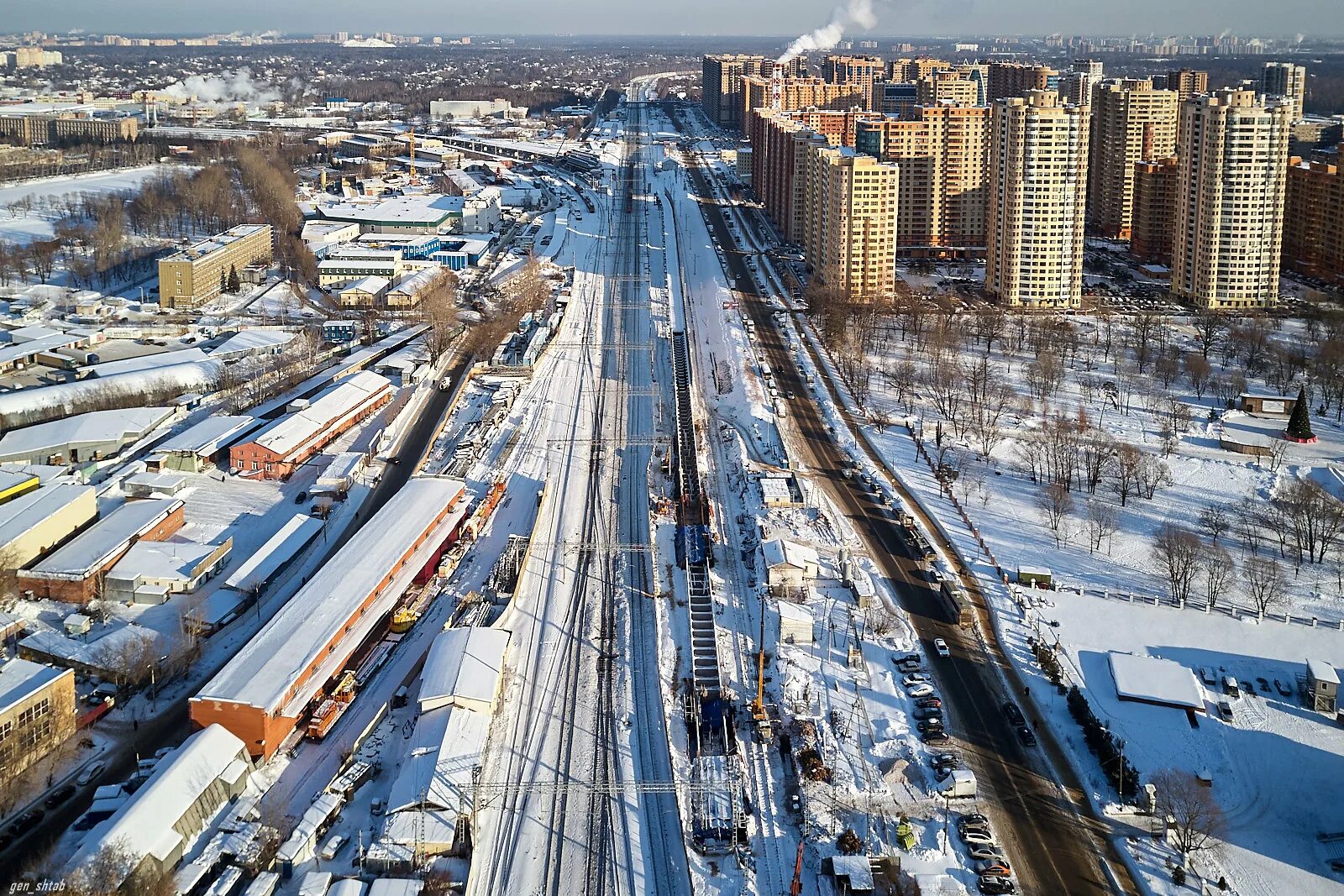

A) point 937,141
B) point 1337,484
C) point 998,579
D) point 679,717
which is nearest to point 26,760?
point 679,717

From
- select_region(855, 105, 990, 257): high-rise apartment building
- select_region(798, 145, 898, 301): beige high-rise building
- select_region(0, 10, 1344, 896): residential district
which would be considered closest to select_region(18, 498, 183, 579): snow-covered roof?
select_region(0, 10, 1344, 896): residential district

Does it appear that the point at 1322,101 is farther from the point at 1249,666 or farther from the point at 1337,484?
the point at 1249,666

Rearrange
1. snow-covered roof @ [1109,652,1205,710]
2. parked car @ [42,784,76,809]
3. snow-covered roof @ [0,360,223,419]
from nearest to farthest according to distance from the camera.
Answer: parked car @ [42,784,76,809]
snow-covered roof @ [1109,652,1205,710]
snow-covered roof @ [0,360,223,419]

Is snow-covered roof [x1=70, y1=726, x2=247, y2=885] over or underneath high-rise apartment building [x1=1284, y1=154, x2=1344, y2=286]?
underneath

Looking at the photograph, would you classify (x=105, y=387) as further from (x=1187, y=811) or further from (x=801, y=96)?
(x=801, y=96)

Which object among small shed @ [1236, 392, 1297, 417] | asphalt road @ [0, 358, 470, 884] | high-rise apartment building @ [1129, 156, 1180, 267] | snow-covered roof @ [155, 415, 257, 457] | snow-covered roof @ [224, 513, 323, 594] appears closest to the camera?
asphalt road @ [0, 358, 470, 884]

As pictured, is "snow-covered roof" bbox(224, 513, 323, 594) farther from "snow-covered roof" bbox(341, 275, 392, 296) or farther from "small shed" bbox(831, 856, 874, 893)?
"snow-covered roof" bbox(341, 275, 392, 296)
